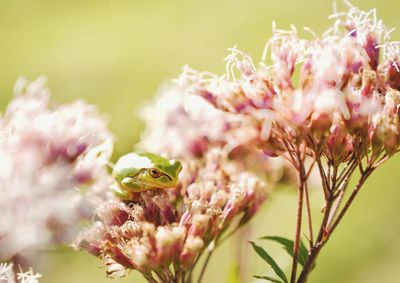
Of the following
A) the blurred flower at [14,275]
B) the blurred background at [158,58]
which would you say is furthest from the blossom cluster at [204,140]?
the blurred background at [158,58]

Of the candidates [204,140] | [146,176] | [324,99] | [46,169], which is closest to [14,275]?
[46,169]

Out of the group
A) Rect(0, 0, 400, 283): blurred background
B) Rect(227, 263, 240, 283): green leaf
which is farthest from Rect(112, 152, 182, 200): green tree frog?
Rect(0, 0, 400, 283): blurred background

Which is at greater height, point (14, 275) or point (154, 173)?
point (154, 173)

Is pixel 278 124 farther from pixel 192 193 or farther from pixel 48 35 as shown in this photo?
pixel 48 35

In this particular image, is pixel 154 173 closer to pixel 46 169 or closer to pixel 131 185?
pixel 131 185

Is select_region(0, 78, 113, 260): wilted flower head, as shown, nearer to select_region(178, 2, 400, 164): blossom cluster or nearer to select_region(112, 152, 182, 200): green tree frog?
select_region(112, 152, 182, 200): green tree frog

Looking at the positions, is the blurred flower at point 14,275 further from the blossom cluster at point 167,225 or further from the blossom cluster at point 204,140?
the blossom cluster at point 204,140

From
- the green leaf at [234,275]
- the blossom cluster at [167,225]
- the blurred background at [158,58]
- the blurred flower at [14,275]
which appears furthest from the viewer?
the blurred background at [158,58]
